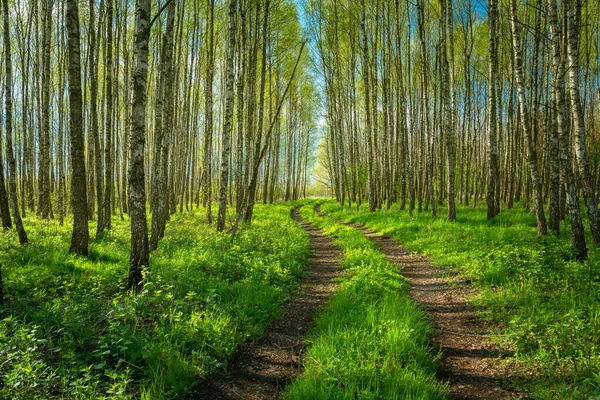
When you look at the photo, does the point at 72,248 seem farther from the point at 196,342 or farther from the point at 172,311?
the point at 196,342

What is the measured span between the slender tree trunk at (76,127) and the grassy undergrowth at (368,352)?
18.1 feet

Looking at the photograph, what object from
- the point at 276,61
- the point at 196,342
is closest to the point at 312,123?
the point at 276,61

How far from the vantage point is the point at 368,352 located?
3.27 meters

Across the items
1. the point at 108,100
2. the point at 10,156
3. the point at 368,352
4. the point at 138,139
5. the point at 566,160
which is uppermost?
the point at 108,100

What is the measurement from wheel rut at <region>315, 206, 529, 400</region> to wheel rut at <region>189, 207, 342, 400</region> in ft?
5.08

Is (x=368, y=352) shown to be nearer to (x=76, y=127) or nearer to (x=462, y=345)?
(x=462, y=345)

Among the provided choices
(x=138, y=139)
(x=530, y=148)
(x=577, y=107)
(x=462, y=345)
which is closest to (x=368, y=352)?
(x=462, y=345)

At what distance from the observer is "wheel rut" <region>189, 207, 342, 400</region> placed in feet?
9.95

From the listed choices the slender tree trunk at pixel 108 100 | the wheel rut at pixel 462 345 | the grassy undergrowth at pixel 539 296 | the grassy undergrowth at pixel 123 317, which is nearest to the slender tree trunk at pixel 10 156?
the grassy undergrowth at pixel 123 317

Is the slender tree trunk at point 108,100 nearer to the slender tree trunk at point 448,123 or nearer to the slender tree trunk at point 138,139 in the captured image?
the slender tree trunk at point 138,139

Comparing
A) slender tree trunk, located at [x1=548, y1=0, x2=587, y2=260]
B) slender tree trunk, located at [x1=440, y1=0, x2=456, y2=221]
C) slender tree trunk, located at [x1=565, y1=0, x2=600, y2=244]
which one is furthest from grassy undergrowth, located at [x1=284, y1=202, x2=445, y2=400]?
slender tree trunk, located at [x1=440, y1=0, x2=456, y2=221]

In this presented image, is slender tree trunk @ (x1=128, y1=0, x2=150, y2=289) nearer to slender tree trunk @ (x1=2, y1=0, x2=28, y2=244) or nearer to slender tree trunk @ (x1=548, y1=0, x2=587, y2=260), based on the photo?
slender tree trunk @ (x1=2, y1=0, x2=28, y2=244)

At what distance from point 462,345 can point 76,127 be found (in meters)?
7.67

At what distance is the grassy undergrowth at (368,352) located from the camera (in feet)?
9.02
